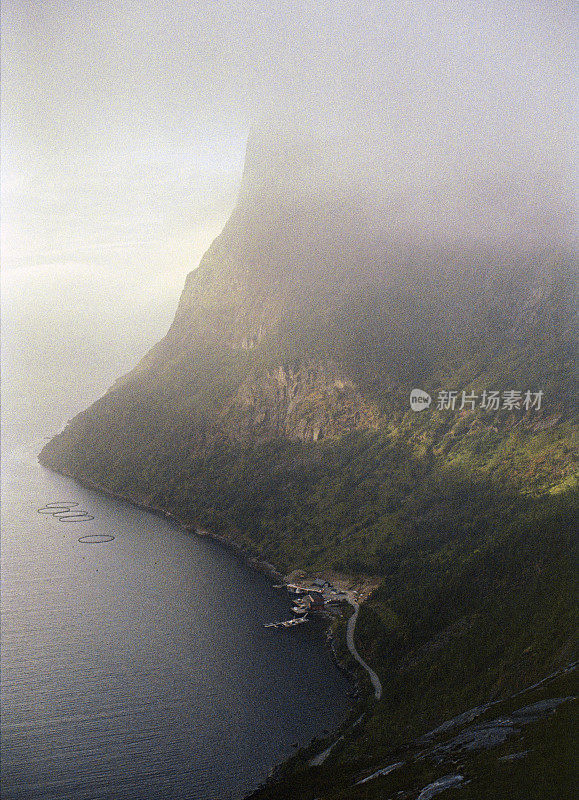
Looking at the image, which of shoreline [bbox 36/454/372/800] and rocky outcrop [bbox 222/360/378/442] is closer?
shoreline [bbox 36/454/372/800]

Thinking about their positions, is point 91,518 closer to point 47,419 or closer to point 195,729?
point 195,729

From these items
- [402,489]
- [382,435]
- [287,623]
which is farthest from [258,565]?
[382,435]

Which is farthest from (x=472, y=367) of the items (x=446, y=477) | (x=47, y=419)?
(x=47, y=419)

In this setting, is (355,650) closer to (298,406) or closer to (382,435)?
(382,435)

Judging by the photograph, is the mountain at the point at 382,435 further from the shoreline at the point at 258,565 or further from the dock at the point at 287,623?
the dock at the point at 287,623

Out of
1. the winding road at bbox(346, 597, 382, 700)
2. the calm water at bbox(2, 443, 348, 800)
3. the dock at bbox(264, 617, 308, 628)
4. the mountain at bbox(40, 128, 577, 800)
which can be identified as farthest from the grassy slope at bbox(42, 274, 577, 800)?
the dock at bbox(264, 617, 308, 628)

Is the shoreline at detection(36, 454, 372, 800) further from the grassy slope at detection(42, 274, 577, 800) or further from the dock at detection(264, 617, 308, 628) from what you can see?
Result: the dock at detection(264, 617, 308, 628)
